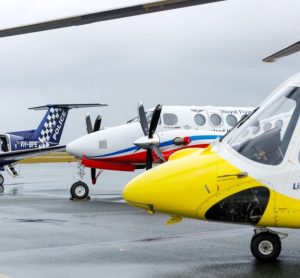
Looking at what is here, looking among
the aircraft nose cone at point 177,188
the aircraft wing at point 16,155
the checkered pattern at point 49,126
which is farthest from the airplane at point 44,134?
the aircraft nose cone at point 177,188

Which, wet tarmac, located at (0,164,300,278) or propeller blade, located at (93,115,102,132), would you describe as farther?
propeller blade, located at (93,115,102,132)

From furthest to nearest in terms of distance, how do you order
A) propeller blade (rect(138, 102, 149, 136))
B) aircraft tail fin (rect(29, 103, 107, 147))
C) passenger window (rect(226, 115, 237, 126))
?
aircraft tail fin (rect(29, 103, 107, 147)), passenger window (rect(226, 115, 237, 126)), propeller blade (rect(138, 102, 149, 136))

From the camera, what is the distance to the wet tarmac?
7.33 metres

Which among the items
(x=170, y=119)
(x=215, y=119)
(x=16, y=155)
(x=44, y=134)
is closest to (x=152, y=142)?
(x=170, y=119)

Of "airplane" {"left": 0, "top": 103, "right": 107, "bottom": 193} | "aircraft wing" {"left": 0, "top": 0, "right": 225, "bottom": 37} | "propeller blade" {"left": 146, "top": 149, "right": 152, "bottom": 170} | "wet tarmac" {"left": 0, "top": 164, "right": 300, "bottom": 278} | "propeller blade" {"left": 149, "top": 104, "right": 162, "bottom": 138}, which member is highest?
"airplane" {"left": 0, "top": 103, "right": 107, "bottom": 193}

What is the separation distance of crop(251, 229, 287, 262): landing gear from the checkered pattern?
28.6 meters

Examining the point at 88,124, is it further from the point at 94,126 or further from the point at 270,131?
the point at 270,131

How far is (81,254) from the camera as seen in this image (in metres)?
8.52

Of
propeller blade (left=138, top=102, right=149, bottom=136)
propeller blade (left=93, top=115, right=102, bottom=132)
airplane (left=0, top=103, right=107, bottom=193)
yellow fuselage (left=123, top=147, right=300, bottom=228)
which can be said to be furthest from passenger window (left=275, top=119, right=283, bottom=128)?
airplane (left=0, top=103, right=107, bottom=193)

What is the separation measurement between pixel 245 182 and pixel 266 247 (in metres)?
1.16

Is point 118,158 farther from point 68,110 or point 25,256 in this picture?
point 68,110

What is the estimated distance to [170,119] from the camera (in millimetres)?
18359

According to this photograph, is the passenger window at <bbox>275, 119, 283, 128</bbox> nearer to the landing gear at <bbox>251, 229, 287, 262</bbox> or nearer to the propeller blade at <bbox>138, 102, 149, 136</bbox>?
the landing gear at <bbox>251, 229, 287, 262</bbox>

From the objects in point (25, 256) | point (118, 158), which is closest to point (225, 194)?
point (25, 256)
